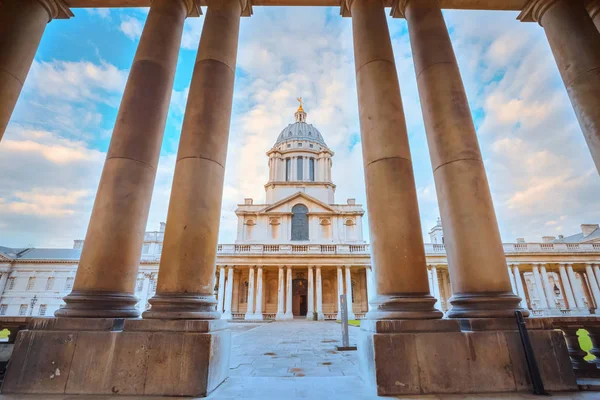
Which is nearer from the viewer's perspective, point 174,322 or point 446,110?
point 174,322

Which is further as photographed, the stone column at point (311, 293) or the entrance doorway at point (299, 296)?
the entrance doorway at point (299, 296)

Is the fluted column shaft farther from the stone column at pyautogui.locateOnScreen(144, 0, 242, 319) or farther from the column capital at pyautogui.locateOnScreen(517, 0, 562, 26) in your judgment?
the column capital at pyautogui.locateOnScreen(517, 0, 562, 26)

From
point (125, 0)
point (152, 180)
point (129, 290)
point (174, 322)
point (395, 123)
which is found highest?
point (125, 0)

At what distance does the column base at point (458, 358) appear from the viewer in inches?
133

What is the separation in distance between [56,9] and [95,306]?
6.72m

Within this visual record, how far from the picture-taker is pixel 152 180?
4.97 metres

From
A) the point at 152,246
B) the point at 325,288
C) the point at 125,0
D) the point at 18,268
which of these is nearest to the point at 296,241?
the point at 325,288

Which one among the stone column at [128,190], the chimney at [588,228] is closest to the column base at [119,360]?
the stone column at [128,190]

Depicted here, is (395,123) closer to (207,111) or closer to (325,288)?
(207,111)

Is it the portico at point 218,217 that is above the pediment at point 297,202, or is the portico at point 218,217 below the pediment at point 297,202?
below

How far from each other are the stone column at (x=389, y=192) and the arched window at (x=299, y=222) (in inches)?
1375

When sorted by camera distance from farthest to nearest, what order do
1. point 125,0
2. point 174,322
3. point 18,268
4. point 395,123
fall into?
point 18,268
point 125,0
point 395,123
point 174,322

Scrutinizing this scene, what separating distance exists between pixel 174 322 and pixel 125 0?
7353 millimetres

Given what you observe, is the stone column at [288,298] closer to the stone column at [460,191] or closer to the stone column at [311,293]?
the stone column at [311,293]
